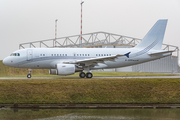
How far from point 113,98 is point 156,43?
56.5ft

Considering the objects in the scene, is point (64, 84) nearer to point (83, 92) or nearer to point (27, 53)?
point (83, 92)

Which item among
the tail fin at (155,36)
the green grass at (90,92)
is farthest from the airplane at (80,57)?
the green grass at (90,92)

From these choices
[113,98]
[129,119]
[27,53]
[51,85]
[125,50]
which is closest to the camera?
[129,119]

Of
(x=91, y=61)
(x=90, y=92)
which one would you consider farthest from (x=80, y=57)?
(x=90, y=92)

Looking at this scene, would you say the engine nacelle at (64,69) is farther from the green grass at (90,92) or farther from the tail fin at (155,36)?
the tail fin at (155,36)

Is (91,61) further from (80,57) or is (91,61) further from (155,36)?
(155,36)

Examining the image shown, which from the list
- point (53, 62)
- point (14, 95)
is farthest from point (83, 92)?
point (53, 62)

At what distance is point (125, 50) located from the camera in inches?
1200

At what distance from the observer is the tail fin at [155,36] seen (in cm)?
3118

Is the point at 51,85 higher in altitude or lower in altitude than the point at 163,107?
higher

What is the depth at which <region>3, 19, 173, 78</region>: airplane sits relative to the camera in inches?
1065

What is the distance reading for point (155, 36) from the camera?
31375 millimetres

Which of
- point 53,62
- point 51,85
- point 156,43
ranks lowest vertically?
point 51,85

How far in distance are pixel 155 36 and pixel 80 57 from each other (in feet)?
35.3
